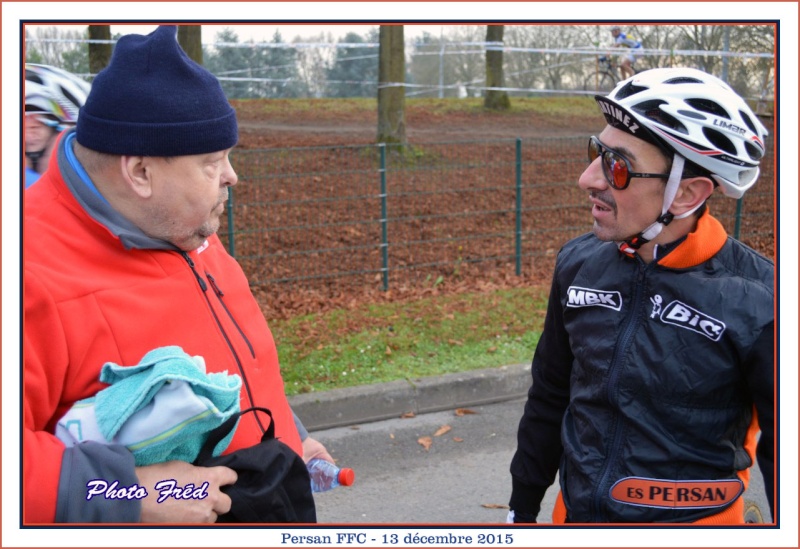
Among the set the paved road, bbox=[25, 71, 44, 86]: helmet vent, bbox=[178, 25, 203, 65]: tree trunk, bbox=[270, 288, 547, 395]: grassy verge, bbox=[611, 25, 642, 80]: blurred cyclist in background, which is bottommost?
the paved road

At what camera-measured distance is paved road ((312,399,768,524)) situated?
4.70 meters

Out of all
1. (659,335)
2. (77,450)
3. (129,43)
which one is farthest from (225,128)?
(659,335)

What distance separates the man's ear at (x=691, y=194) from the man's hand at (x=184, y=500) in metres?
1.45

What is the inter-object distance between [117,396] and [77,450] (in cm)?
15

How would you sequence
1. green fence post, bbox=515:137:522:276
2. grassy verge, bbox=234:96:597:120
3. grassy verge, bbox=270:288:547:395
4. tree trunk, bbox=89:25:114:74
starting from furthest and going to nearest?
grassy verge, bbox=234:96:597:120 → green fence post, bbox=515:137:522:276 → tree trunk, bbox=89:25:114:74 → grassy verge, bbox=270:288:547:395

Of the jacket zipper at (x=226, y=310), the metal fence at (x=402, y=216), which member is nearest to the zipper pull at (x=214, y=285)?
the jacket zipper at (x=226, y=310)

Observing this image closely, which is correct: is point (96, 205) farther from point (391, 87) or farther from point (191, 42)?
point (391, 87)

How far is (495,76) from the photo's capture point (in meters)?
17.8

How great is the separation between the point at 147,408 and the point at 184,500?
284 mm

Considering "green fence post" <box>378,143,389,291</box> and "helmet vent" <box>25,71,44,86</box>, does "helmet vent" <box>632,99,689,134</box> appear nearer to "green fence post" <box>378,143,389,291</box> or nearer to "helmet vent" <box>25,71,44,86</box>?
"helmet vent" <box>25,71,44,86</box>

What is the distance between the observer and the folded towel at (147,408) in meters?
1.86

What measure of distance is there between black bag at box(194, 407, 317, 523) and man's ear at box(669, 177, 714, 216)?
4.30 ft

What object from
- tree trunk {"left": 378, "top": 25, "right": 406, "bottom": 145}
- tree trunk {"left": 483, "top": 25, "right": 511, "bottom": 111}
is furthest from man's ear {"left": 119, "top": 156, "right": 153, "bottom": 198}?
tree trunk {"left": 483, "top": 25, "right": 511, "bottom": 111}

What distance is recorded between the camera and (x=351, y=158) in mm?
10547
